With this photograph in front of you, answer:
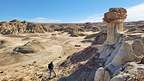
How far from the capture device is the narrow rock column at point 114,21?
84.2ft

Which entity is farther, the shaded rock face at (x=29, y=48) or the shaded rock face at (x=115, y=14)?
the shaded rock face at (x=29, y=48)

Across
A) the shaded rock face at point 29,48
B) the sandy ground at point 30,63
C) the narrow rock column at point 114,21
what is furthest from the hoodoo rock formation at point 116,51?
the shaded rock face at point 29,48

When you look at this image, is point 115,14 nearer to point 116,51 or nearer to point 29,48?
point 116,51

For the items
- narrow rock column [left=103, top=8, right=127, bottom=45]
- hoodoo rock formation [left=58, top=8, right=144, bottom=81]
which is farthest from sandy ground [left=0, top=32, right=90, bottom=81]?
narrow rock column [left=103, top=8, right=127, bottom=45]

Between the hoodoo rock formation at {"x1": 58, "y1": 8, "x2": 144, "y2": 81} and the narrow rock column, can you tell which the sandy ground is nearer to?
the hoodoo rock formation at {"x1": 58, "y1": 8, "x2": 144, "y2": 81}

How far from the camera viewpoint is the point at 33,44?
47.2 meters

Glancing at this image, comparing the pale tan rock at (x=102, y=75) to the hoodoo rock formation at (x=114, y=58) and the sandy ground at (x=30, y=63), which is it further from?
the sandy ground at (x=30, y=63)

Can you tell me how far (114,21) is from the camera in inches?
1030

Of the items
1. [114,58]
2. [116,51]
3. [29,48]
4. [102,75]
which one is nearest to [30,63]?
[29,48]

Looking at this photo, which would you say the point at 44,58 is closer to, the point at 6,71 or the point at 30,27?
the point at 6,71

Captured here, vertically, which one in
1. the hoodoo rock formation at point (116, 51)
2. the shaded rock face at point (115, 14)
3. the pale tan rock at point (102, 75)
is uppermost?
the shaded rock face at point (115, 14)

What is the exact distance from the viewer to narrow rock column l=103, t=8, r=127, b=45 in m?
25.7

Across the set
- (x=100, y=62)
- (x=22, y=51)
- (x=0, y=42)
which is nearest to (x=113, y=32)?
(x=100, y=62)

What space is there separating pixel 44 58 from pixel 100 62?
17.6m
